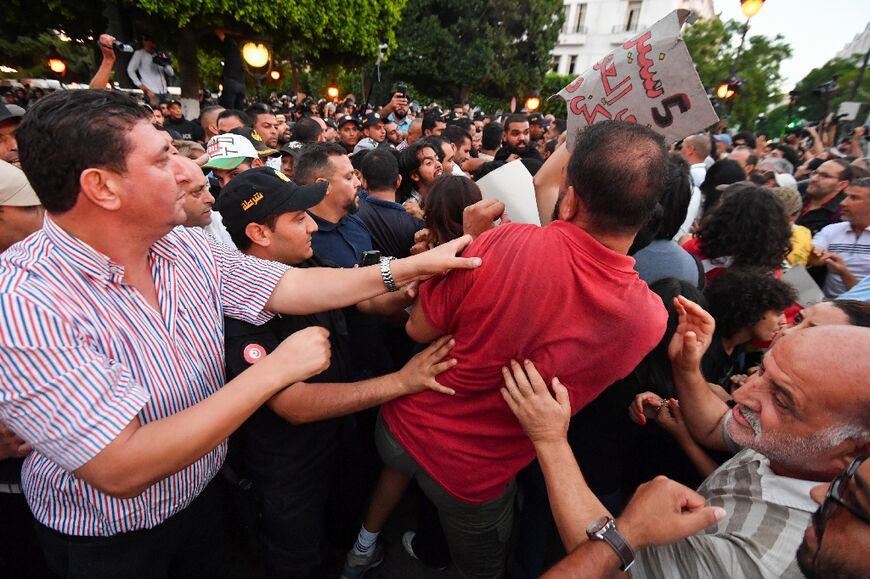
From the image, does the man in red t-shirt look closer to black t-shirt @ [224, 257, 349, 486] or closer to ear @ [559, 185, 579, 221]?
ear @ [559, 185, 579, 221]

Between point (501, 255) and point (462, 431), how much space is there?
74 centimetres

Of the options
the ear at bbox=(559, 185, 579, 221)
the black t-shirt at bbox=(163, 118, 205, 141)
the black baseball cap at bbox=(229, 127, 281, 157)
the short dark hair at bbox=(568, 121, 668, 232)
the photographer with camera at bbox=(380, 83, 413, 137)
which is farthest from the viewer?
the photographer with camera at bbox=(380, 83, 413, 137)

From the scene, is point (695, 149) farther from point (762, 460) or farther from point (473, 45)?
point (473, 45)

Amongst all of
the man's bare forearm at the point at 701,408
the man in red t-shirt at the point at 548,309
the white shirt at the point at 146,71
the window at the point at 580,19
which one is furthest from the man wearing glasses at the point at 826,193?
the window at the point at 580,19

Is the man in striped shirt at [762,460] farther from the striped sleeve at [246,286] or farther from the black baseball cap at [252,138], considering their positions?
the black baseball cap at [252,138]

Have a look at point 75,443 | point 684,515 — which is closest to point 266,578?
point 75,443

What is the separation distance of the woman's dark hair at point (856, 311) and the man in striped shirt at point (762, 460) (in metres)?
0.70

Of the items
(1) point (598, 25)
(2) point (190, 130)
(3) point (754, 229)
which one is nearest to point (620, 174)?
(3) point (754, 229)

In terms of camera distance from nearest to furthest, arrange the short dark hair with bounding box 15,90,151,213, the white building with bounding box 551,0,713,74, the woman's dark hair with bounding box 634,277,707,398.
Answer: the short dark hair with bounding box 15,90,151,213, the woman's dark hair with bounding box 634,277,707,398, the white building with bounding box 551,0,713,74

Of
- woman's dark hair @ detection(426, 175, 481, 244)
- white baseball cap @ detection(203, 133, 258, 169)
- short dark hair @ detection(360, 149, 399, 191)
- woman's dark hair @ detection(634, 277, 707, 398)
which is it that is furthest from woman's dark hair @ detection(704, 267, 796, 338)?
white baseball cap @ detection(203, 133, 258, 169)

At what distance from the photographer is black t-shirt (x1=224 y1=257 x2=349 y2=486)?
65.4 inches

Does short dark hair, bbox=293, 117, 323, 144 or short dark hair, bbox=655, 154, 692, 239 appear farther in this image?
short dark hair, bbox=293, 117, 323, 144

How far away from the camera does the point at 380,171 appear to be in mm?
3734

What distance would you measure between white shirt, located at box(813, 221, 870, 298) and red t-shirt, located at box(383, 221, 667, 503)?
3.41 metres
